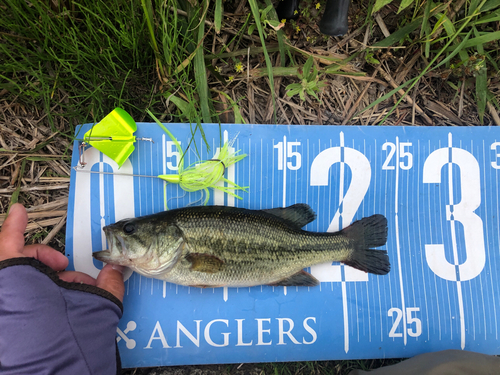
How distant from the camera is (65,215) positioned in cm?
248

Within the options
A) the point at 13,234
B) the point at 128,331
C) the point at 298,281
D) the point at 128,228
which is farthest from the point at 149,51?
the point at 128,331

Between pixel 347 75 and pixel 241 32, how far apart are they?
3.41 ft

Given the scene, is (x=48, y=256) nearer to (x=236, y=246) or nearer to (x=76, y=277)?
(x=76, y=277)

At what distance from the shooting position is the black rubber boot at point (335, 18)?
217 cm

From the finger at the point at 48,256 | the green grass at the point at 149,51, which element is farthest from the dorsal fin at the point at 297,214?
the finger at the point at 48,256

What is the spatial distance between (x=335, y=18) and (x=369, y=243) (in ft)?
6.20

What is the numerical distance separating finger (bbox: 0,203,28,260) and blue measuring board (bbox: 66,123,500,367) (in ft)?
1.21

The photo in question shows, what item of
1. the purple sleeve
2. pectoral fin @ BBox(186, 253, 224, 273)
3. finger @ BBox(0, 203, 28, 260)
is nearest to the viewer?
the purple sleeve

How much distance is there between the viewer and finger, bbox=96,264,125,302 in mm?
2203

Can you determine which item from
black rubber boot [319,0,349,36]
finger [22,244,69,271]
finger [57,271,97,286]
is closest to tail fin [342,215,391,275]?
black rubber boot [319,0,349,36]

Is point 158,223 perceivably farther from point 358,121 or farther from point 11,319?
point 358,121

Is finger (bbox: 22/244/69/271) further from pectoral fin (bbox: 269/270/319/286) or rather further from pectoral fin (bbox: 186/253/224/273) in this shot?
pectoral fin (bbox: 269/270/319/286)

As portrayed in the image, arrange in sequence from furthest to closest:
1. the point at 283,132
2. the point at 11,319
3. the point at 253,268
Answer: the point at 283,132, the point at 253,268, the point at 11,319

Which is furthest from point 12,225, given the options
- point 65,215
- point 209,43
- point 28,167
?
point 209,43
